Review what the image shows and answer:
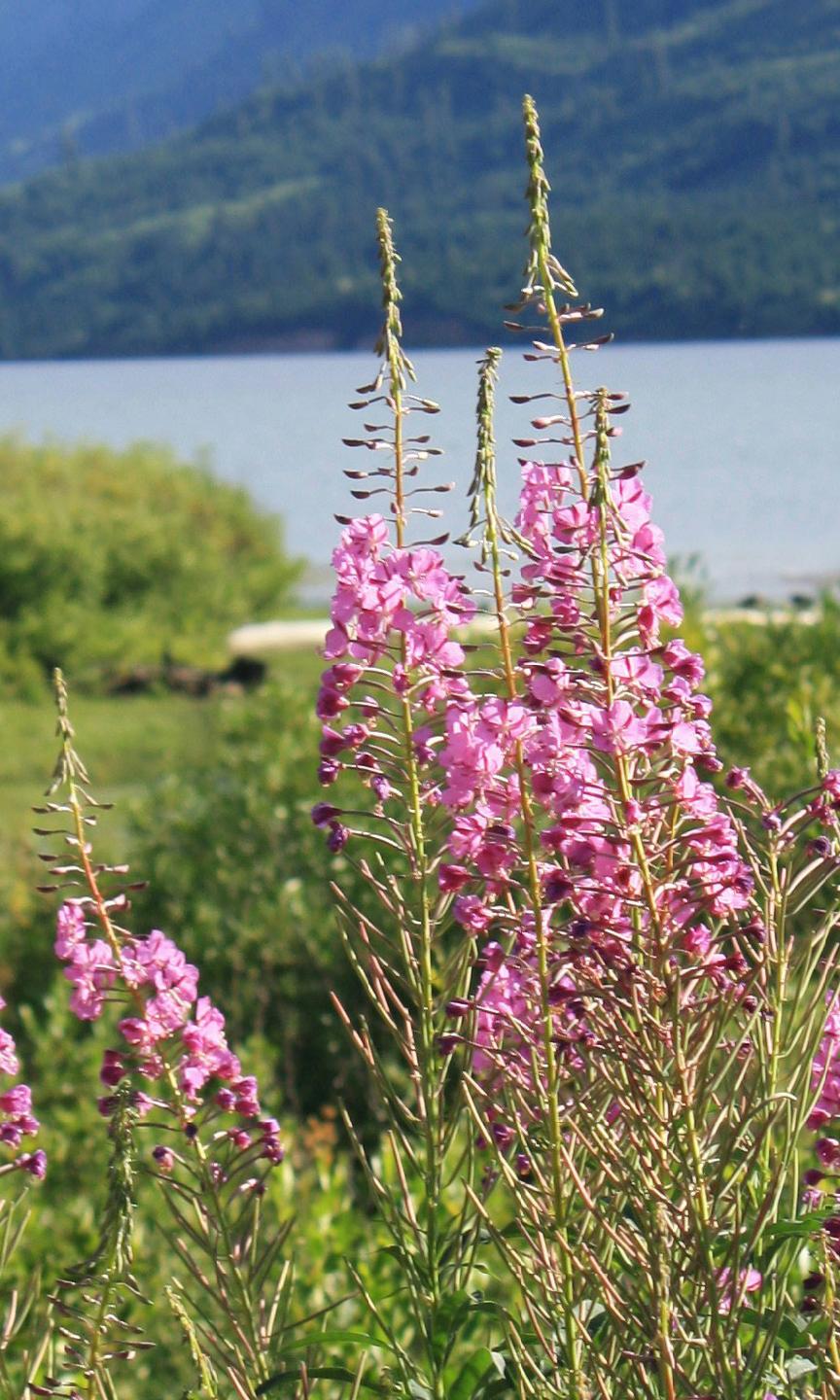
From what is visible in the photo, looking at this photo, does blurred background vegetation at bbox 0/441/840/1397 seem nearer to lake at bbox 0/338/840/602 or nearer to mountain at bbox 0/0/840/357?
→ lake at bbox 0/338/840/602

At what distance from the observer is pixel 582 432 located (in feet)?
5.11

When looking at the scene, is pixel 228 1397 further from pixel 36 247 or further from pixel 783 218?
pixel 36 247

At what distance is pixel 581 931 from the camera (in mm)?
1491

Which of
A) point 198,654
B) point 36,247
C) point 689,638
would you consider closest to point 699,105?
point 36,247

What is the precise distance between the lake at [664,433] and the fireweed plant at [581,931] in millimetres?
14933

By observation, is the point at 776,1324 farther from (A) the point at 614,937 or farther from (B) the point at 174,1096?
(B) the point at 174,1096

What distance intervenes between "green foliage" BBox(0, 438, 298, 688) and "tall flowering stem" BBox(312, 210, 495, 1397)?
57.5 feet

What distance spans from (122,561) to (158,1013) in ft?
64.7

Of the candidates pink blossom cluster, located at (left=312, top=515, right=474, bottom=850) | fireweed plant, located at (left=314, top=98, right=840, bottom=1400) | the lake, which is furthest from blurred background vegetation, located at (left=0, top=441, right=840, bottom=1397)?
the lake

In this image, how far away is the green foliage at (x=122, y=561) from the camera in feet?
64.2

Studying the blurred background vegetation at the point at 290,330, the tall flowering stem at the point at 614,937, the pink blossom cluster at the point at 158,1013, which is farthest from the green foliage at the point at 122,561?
the tall flowering stem at the point at 614,937

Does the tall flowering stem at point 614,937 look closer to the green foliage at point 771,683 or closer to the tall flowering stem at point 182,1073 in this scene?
the tall flowering stem at point 182,1073

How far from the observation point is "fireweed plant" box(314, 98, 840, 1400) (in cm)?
154

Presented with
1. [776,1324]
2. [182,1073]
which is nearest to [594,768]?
[776,1324]
